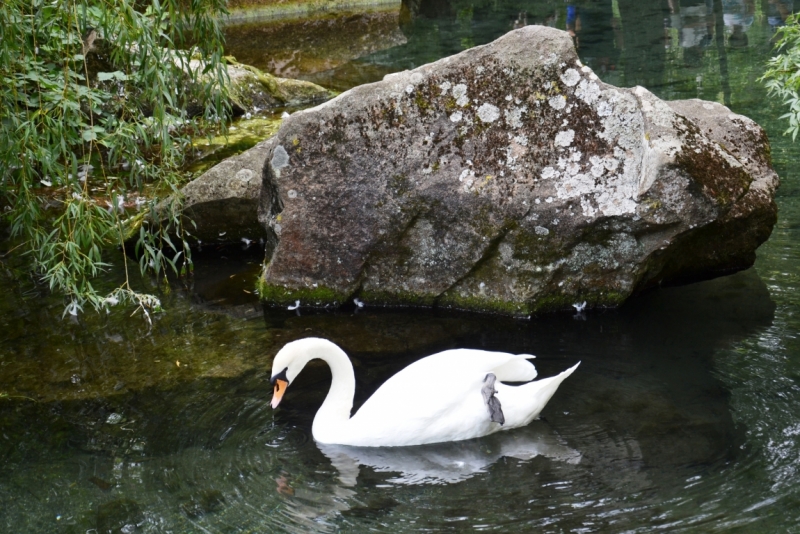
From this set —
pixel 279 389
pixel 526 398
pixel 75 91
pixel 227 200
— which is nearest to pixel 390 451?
pixel 279 389

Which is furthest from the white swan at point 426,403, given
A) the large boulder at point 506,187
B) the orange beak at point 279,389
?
the large boulder at point 506,187

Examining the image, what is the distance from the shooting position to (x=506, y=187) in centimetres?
735

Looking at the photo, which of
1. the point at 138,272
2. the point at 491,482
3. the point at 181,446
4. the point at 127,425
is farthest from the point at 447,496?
the point at 138,272

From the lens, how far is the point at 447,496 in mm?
4992

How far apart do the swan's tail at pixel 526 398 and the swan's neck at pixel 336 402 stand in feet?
3.28

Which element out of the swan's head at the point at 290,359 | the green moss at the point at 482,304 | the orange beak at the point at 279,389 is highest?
the swan's head at the point at 290,359

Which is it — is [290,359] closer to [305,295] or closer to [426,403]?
[426,403]

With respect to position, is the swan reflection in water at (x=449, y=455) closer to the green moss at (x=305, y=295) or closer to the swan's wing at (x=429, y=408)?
the swan's wing at (x=429, y=408)

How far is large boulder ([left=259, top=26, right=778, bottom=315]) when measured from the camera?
721 cm

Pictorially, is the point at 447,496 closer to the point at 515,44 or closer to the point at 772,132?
the point at 515,44

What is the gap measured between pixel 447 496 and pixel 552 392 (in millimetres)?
1144

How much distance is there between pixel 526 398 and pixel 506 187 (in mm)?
2275

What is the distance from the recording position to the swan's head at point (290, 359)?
564 centimetres

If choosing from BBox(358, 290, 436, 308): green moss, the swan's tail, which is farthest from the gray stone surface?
the swan's tail
